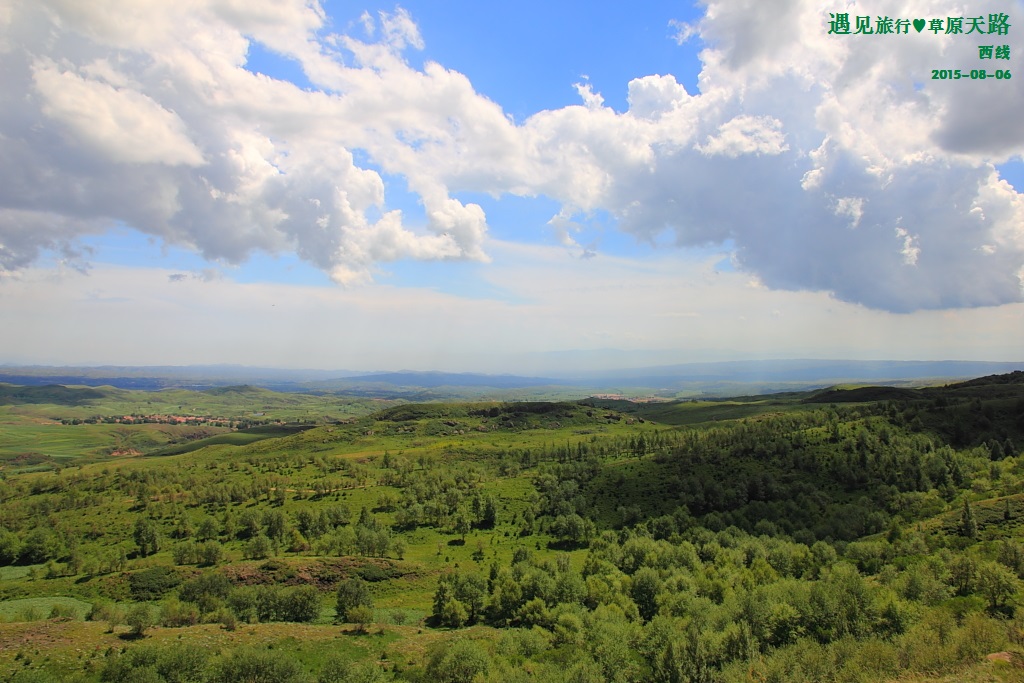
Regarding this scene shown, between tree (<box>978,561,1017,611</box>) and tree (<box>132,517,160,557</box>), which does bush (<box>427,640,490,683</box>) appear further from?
tree (<box>132,517,160,557</box>)

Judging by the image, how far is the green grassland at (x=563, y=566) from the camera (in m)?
47.1

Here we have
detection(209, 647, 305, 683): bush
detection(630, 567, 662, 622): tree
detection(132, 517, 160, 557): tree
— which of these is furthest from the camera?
detection(132, 517, 160, 557): tree

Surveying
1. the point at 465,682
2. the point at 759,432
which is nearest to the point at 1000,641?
the point at 465,682

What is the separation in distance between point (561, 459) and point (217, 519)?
116 m

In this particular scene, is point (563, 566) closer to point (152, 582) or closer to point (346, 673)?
point (346, 673)

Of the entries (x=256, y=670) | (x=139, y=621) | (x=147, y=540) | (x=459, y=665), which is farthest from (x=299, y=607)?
(x=147, y=540)

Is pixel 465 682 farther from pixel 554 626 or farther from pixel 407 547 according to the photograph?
pixel 407 547

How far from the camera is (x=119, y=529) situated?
11350 cm

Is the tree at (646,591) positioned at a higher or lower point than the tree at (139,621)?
lower

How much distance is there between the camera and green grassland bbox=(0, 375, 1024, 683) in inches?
1855

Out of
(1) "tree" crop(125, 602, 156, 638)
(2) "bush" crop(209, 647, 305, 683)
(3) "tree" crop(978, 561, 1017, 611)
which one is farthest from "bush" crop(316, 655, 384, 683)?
(3) "tree" crop(978, 561, 1017, 611)

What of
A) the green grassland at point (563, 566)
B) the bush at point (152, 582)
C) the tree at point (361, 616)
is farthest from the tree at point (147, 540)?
the tree at point (361, 616)

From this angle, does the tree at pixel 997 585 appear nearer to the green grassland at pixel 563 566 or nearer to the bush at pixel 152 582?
the green grassland at pixel 563 566

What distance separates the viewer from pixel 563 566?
8119 centimetres
